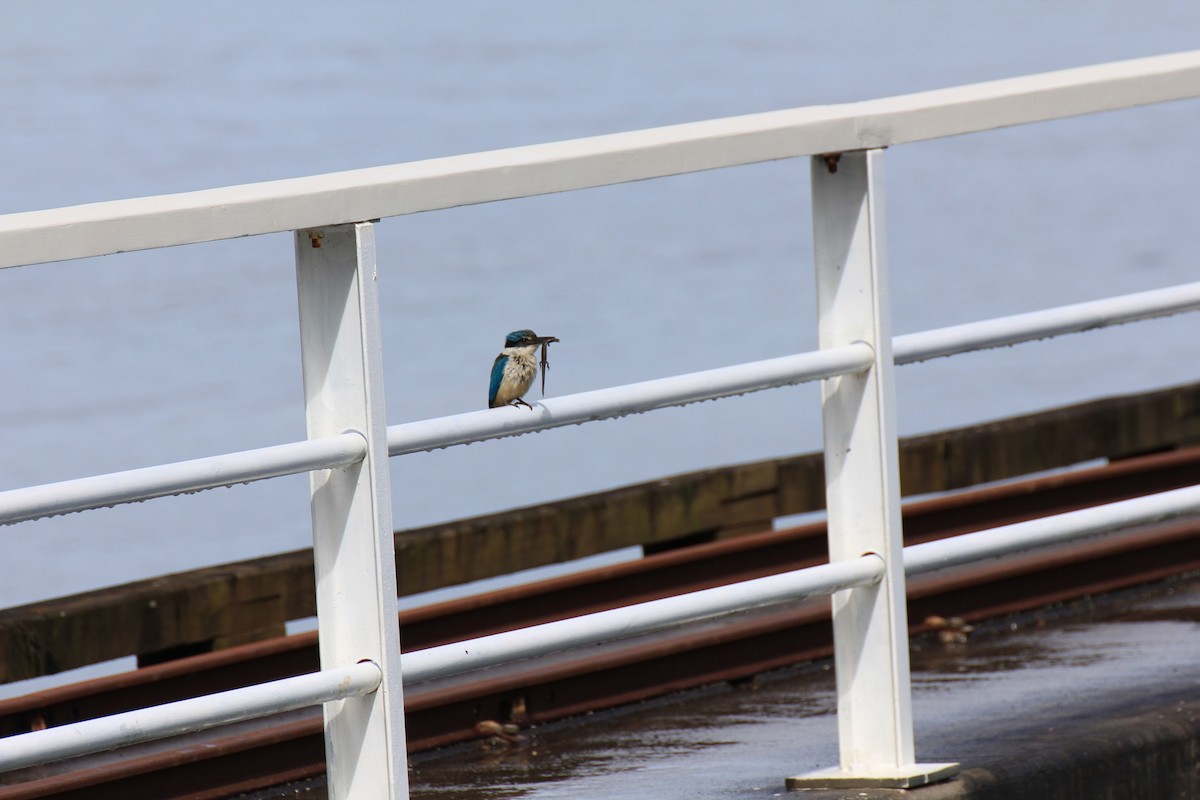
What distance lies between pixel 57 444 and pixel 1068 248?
15.3 metres

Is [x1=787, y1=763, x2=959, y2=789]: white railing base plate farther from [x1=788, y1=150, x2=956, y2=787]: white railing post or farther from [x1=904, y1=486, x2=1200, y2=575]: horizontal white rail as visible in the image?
[x1=904, y1=486, x2=1200, y2=575]: horizontal white rail

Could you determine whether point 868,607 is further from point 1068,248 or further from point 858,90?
point 858,90

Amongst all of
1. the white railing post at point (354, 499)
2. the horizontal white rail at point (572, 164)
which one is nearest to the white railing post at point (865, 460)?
the horizontal white rail at point (572, 164)

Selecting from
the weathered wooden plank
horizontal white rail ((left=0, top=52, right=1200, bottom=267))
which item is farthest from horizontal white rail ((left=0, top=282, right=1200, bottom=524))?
the weathered wooden plank

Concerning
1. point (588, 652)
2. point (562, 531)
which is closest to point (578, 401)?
point (588, 652)

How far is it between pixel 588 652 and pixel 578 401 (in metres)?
2.31

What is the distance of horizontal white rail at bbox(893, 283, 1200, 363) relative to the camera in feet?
9.95

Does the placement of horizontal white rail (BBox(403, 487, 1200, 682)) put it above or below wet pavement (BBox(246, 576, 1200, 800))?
above

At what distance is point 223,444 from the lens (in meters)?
16.6

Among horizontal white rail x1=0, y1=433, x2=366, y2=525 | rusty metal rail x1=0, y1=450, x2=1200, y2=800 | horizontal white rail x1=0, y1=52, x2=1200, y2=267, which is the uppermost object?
horizontal white rail x1=0, y1=52, x2=1200, y2=267

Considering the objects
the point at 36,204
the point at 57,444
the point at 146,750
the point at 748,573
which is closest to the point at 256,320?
the point at 36,204

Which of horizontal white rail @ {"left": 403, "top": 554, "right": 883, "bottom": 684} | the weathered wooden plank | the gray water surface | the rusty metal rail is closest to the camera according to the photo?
horizontal white rail @ {"left": 403, "top": 554, "right": 883, "bottom": 684}

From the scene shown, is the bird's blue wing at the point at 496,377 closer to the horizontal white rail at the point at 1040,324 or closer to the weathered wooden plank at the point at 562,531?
the horizontal white rail at the point at 1040,324

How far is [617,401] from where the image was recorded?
9.01 feet
